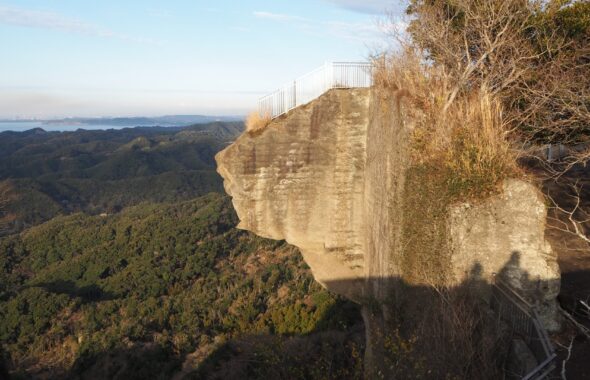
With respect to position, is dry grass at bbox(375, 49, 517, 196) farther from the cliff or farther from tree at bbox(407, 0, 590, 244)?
tree at bbox(407, 0, 590, 244)

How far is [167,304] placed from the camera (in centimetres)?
3434

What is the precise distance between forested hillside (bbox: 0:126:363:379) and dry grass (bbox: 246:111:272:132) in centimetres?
641

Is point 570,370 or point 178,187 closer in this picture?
point 570,370

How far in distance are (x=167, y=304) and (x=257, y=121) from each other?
2515 cm

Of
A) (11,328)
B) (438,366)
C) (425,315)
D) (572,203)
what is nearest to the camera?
(438,366)

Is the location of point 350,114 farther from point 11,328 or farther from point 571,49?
point 11,328

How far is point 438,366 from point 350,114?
728 centimetres

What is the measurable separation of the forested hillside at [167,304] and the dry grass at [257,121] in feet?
21.0

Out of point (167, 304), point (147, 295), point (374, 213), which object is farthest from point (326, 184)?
point (147, 295)

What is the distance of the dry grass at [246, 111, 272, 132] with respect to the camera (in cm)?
1287

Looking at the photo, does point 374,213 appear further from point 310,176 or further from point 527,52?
point 527,52

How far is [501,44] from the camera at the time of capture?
10141mm

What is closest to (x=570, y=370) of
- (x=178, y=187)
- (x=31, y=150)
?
(x=178, y=187)

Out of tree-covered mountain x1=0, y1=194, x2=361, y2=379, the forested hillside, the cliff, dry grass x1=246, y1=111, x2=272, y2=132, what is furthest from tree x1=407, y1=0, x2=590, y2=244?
tree-covered mountain x1=0, y1=194, x2=361, y2=379
